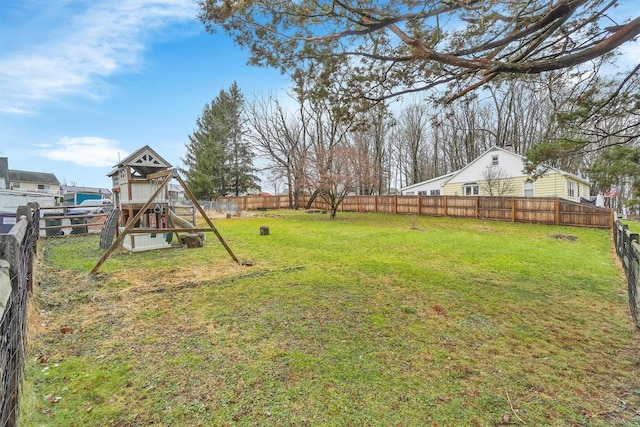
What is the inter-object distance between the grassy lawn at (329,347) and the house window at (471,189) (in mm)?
16535

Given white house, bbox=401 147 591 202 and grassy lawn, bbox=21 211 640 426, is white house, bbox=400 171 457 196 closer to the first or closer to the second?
white house, bbox=401 147 591 202

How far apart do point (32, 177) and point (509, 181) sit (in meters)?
50.8

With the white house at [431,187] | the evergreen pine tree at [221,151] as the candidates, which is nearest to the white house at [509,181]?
the white house at [431,187]

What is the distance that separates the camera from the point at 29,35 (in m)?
6.41

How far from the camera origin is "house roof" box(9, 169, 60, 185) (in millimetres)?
35656

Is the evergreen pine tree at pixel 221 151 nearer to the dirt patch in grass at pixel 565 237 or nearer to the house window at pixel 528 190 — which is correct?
the house window at pixel 528 190

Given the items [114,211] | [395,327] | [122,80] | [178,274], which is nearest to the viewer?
[395,327]

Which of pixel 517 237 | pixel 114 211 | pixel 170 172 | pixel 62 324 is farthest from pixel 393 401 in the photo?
pixel 517 237

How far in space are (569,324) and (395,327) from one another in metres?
2.11

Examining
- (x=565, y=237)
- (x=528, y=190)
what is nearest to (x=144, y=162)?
(x=565, y=237)

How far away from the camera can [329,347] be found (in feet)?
9.68

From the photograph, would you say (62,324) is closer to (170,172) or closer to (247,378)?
(247,378)

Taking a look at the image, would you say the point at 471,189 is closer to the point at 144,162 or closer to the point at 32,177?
the point at 144,162

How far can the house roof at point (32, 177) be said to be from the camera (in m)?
35.7
